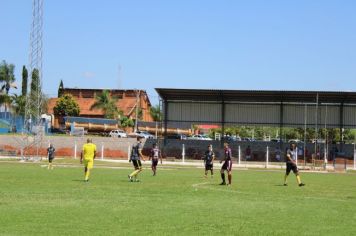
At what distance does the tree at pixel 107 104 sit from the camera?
11600 centimetres

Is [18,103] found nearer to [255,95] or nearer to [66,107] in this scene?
[66,107]

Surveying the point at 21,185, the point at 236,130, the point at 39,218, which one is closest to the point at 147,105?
the point at 236,130

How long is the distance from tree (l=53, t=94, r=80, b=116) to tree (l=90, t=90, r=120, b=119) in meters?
4.07

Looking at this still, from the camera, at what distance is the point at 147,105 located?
135m

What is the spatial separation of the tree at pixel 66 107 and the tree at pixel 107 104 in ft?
13.3

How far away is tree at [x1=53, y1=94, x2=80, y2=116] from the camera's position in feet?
380

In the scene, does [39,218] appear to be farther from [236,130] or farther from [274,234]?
[236,130]

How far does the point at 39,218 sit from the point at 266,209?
6214mm

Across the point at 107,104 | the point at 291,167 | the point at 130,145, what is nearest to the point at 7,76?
the point at 107,104

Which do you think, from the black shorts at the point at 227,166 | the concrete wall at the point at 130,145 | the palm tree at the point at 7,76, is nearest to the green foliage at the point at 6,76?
the palm tree at the point at 7,76

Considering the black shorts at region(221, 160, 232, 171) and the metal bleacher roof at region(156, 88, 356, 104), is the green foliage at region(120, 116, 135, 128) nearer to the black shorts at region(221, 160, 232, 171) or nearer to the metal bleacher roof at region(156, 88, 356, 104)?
the metal bleacher roof at region(156, 88, 356, 104)

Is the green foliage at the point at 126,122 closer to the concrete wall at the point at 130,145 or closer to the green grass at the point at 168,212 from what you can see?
the concrete wall at the point at 130,145

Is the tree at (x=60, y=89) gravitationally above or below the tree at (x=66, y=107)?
above

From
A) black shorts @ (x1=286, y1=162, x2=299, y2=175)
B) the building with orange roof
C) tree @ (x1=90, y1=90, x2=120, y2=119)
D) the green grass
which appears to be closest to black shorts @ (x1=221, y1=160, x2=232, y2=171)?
black shorts @ (x1=286, y1=162, x2=299, y2=175)
